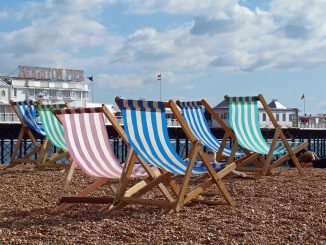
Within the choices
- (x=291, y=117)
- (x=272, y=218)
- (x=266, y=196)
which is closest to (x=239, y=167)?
(x=266, y=196)

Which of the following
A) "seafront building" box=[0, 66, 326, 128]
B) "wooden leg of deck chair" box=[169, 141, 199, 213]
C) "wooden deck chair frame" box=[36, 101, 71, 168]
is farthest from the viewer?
"seafront building" box=[0, 66, 326, 128]

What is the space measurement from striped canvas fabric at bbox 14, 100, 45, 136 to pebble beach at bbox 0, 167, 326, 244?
3.98m

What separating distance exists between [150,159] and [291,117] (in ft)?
154

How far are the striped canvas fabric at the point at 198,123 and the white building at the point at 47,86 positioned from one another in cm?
4070

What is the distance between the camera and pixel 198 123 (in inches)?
345

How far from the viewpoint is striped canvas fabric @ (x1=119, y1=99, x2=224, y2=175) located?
482 cm

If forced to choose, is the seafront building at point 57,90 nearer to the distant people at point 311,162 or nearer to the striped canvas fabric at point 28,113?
the distant people at point 311,162

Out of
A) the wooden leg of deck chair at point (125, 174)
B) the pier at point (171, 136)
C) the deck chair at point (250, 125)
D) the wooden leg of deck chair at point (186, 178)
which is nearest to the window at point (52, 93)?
the pier at point (171, 136)

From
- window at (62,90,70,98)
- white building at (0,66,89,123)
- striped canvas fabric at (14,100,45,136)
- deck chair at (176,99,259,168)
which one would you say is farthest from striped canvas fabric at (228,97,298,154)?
window at (62,90,70,98)

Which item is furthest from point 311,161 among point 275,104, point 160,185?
point 275,104

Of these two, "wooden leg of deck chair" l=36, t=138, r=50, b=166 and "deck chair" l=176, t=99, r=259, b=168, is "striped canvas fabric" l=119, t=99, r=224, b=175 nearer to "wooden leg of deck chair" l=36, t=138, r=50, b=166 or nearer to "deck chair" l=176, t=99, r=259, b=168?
"deck chair" l=176, t=99, r=259, b=168

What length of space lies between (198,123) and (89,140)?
3.73 metres

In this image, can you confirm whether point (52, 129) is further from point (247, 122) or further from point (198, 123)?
point (247, 122)

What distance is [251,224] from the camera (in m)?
4.26
